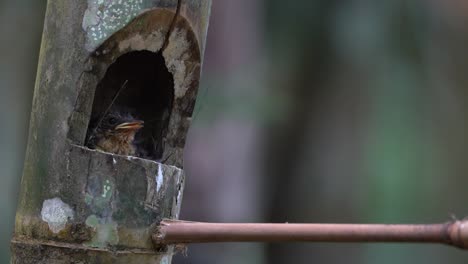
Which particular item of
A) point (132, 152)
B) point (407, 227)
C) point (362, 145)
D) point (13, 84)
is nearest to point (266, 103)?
point (362, 145)

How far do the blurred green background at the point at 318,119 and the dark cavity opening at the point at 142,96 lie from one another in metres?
4.70

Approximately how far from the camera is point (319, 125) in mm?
11844

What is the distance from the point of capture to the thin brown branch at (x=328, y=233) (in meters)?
2.00

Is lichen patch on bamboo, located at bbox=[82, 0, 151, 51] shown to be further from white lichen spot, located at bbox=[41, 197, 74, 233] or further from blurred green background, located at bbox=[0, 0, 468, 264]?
blurred green background, located at bbox=[0, 0, 468, 264]

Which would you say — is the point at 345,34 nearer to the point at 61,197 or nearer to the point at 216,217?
the point at 216,217

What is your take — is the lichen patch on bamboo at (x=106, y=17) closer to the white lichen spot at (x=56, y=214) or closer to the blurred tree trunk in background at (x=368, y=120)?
the white lichen spot at (x=56, y=214)

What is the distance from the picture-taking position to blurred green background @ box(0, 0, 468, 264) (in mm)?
8305

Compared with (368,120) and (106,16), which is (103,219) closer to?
(106,16)

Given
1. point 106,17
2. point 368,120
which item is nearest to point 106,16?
point 106,17

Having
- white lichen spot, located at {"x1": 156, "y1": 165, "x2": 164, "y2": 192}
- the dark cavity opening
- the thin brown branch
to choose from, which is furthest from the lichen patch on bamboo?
the thin brown branch

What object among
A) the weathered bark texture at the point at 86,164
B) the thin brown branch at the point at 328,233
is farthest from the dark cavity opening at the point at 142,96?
the thin brown branch at the point at 328,233

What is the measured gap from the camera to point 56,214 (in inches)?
101

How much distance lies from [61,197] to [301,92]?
365 inches

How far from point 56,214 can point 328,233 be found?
2.59ft
